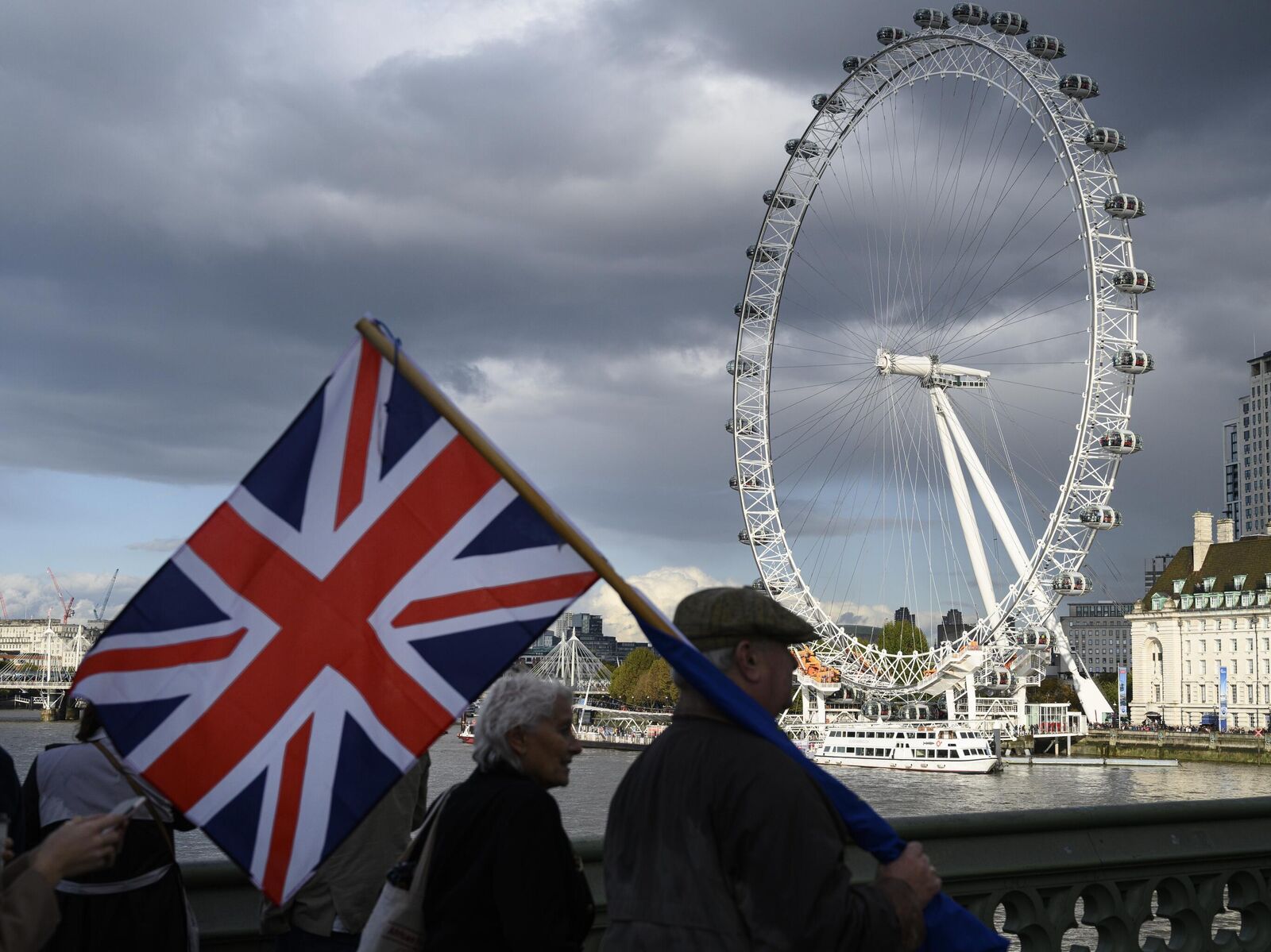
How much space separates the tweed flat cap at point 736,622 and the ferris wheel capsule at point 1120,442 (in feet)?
141

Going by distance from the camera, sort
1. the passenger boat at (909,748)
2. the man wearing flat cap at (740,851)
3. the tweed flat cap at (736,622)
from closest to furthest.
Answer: the man wearing flat cap at (740,851)
the tweed flat cap at (736,622)
the passenger boat at (909,748)

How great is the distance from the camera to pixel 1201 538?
9056cm

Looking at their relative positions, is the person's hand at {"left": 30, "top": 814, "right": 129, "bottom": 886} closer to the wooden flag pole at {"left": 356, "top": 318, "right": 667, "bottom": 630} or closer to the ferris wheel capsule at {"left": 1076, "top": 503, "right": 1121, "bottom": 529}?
the wooden flag pole at {"left": 356, "top": 318, "right": 667, "bottom": 630}

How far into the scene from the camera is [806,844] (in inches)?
98.4

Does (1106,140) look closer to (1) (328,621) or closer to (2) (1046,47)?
(2) (1046,47)

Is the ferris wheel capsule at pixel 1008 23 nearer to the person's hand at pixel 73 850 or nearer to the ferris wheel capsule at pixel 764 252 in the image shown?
the ferris wheel capsule at pixel 764 252

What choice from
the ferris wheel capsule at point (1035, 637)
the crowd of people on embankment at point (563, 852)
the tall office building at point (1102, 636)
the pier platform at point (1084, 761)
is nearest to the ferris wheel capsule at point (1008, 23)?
the ferris wheel capsule at point (1035, 637)

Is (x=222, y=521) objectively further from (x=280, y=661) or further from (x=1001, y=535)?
(x=1001, y=535)

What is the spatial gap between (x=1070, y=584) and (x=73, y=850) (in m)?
48.2

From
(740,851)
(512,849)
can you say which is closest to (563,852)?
(512,849)

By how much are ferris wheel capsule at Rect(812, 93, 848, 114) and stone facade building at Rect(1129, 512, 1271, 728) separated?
47440mm

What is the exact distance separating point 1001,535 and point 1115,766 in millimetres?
16017

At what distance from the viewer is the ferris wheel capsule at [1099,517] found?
45469 millimetres

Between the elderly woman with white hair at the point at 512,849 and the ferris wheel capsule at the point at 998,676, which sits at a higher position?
the ferris wheel capsule at the point at 998,676
